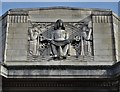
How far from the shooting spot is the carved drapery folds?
51.7 ft

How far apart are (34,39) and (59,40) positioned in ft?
3.53

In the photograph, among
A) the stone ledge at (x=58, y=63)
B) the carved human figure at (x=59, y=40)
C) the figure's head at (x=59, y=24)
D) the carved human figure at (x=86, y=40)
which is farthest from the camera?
the figure's head at (x=59, y=24)

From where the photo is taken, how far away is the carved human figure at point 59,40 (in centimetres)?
1570

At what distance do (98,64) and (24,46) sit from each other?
316cm

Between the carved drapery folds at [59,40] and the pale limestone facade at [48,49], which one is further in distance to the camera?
the carved drapery folds at [59,40]

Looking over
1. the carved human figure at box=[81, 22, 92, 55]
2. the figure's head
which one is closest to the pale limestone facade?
the carved human figure at box=[81, 22, 92, 55]

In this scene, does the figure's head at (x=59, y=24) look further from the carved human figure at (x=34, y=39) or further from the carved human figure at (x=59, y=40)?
the carved human figure at (x=34, y=39)

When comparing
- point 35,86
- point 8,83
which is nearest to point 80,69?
point 35,86

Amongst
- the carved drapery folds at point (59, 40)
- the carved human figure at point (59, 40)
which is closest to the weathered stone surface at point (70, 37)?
the carved drapery folds at point (59, 40)

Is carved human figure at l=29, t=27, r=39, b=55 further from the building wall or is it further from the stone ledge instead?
the stone ledge

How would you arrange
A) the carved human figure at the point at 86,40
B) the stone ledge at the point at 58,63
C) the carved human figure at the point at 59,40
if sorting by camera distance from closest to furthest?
the stone ledge at the point at 58,63 → the carved human figure at the point at 59,40 → the carved human figure at the point at 86,40

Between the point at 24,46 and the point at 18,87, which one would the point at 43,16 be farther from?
the point at 18,87

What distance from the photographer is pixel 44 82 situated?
49.1ft

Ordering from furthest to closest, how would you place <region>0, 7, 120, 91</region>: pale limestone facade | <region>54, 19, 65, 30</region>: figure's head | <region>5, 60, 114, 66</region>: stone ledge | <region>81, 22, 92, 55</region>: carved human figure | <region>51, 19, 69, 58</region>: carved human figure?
<region>54, 19, 65, 30</region>: figure's head < <region>81, 22, 92, 55</region>: carved human figure < <region>51, 19, 69, 58</region>: carved human figure < <region>5, 60, 114, 66</region>: stone ledge < <region>0, 7, 120, 91</region>: pale limestone facade
